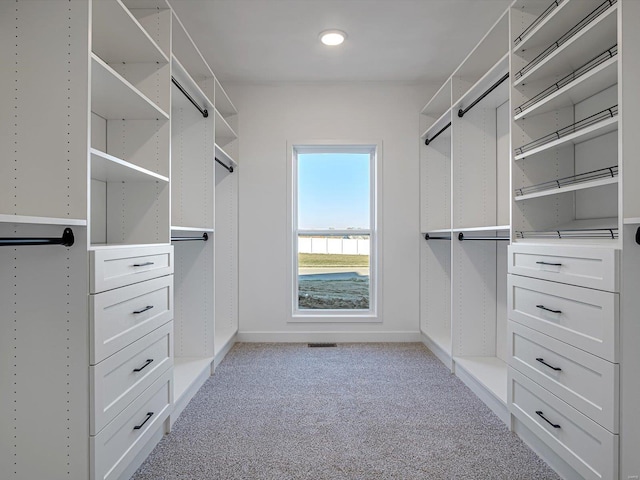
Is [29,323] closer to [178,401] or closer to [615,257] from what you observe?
[178,401]

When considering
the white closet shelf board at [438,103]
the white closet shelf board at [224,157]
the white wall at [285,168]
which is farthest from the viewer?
the white wall at [285,168]

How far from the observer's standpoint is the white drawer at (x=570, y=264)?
1484mm

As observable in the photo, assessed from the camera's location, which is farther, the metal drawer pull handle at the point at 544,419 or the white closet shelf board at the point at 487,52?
the white closet shelf board at the point at 487,52

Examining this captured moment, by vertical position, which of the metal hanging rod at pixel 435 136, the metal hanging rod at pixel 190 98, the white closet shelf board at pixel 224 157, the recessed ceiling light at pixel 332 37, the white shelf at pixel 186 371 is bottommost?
the white shelf at pixel 186 371

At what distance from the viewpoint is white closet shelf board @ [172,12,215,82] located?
2569mm

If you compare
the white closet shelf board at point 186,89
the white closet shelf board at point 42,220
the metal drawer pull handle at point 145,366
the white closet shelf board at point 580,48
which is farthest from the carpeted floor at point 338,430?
the white closet shelf board at point 186,89

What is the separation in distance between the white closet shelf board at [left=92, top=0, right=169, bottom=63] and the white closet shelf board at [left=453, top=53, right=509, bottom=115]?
1831mm

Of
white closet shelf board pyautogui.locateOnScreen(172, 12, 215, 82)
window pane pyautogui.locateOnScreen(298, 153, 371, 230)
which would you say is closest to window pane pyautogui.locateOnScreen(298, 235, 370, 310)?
window pane pyautogui.locateOnScreen(298, 153, 371, 230)

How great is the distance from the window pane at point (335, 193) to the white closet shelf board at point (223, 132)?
71cm

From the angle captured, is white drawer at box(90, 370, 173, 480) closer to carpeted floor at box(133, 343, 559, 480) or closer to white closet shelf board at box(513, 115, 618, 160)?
carpeted floor at box(133, 343, 559, 480)

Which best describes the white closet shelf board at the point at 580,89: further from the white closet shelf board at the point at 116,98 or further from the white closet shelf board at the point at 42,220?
the white closet shelf board at the point at 42,220

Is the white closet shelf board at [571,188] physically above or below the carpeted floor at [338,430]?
above

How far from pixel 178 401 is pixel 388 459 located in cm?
120

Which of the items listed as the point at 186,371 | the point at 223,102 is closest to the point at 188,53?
the point at 223,102
